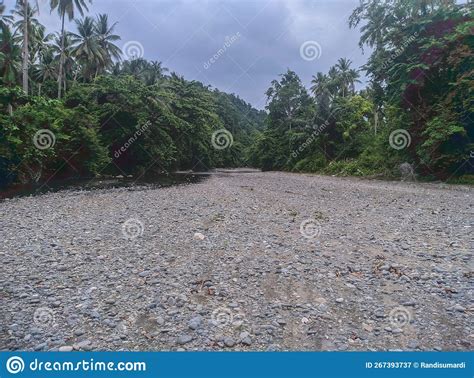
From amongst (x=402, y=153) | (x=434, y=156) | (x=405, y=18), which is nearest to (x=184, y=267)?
(x=434, y=156)

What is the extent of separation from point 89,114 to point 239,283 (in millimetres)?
25909

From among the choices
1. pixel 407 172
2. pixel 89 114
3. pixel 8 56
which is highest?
pixel 8 56

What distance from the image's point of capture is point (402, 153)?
23547 mm

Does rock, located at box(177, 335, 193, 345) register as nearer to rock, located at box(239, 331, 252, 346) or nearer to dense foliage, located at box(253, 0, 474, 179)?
rock, located at box(239, 331, 252, 346)

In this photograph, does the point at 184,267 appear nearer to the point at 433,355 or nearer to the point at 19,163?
the point at 433,355

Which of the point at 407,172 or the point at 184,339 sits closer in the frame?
the point at 184,339

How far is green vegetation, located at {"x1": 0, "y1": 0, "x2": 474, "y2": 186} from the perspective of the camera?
1867 cm

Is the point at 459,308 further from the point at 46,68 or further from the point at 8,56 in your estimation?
the point at 46,68

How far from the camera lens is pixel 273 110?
54.6m

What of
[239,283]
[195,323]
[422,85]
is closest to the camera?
[195,323]

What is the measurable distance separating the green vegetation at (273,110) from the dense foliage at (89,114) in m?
0.11

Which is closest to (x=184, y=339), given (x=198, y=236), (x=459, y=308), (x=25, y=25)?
(x=459, y=308)

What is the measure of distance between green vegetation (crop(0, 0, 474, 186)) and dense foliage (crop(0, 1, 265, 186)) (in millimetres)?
107

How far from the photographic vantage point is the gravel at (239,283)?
12.3 ft
